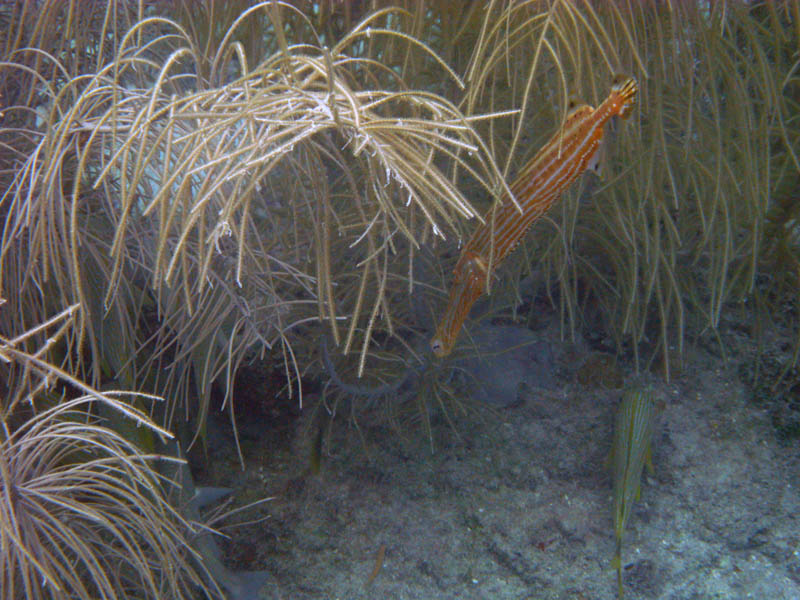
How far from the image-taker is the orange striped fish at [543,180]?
5.37 feet

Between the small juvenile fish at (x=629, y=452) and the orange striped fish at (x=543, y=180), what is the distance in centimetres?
111

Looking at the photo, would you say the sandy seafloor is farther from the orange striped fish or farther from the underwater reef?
the orange striped fish

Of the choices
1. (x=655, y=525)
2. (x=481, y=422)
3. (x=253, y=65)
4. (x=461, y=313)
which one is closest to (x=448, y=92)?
(x=253, y=65)

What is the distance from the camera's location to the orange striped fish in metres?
1.64

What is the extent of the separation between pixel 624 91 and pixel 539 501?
1.96 m

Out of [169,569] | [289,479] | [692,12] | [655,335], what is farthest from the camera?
[655,335]

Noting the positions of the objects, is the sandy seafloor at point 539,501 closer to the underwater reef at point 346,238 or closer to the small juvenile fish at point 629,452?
the underwater reef at point 346,238

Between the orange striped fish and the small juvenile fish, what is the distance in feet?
3.65

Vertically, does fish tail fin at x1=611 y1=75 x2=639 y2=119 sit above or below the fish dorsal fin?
above

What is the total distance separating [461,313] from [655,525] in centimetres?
147

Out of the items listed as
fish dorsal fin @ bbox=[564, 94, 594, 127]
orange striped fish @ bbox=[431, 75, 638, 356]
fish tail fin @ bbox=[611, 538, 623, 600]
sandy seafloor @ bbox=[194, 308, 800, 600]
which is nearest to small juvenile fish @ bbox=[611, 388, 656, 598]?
fish tail fin @ bbox=[611, 538, 623, 600]

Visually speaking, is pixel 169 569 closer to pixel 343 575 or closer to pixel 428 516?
pixel 343 575

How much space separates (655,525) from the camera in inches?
99.7

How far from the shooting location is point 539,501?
2695mm
